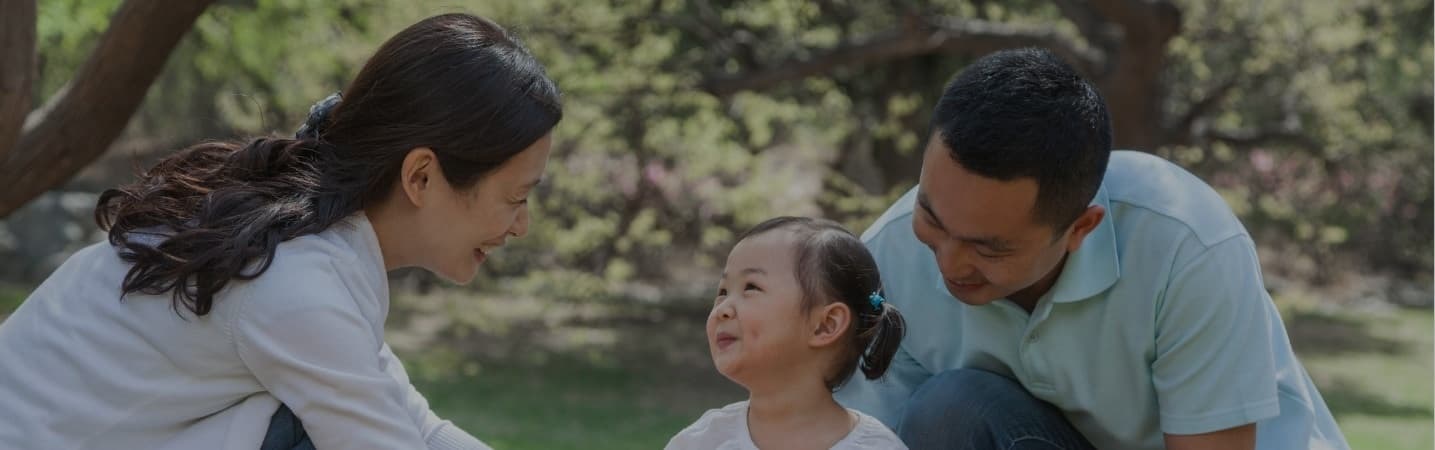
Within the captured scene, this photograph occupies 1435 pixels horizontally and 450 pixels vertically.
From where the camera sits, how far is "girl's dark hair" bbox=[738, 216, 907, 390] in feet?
9.12

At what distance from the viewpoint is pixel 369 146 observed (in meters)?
2.46

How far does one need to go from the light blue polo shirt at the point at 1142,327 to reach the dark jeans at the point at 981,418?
54mm

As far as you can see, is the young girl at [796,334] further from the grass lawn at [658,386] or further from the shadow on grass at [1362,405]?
the shadow on grass at [1362,405]

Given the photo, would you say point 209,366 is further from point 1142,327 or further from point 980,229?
point 1142,327

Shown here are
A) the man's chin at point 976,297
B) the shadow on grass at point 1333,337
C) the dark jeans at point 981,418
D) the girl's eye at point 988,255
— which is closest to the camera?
the girl's eye at point 988,255

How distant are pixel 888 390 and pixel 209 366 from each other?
1346 millimetres

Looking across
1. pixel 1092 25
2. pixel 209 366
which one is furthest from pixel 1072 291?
pixel 1092 25

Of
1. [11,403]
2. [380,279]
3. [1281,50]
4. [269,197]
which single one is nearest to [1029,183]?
[380,279]

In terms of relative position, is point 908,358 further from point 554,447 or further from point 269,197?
point 554,447

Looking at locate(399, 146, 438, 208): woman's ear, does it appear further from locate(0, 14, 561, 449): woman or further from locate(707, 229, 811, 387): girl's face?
locate(707, 229, 811, 387): girl's face

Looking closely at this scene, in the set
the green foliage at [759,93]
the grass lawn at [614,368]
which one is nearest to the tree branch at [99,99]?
the grass lawn at [614,368]

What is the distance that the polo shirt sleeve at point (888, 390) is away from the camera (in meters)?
3.01

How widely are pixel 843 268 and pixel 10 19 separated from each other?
185cm

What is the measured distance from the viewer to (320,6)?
25.7ft
